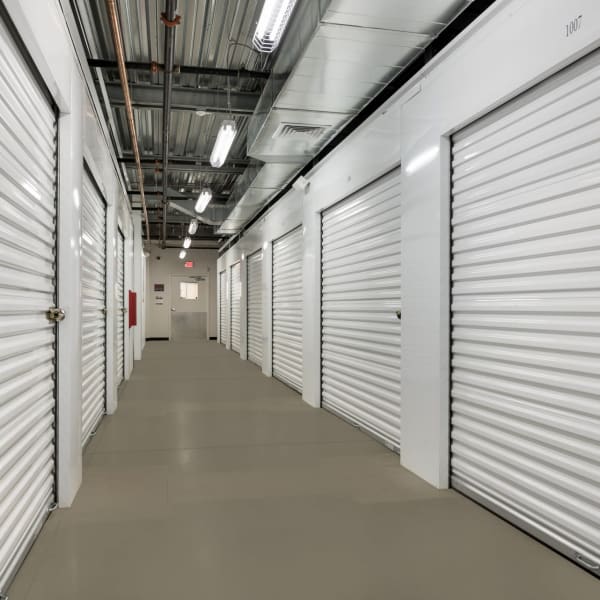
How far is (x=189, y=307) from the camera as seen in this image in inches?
859

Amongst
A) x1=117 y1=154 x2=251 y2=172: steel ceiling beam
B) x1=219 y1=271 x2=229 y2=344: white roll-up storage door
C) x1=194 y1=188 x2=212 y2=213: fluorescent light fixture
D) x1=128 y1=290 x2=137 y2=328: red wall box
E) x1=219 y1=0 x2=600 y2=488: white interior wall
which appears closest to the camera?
x1=219 y1=0 x2=600 y2=488: white interior wall

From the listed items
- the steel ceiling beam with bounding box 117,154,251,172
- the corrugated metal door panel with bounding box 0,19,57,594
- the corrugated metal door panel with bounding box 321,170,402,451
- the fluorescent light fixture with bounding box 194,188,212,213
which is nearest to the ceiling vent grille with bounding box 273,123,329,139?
the corrugated metal door panel with bounding box 321,170,402,451

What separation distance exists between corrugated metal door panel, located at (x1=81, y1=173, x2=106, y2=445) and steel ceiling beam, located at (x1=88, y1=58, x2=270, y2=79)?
1302mm

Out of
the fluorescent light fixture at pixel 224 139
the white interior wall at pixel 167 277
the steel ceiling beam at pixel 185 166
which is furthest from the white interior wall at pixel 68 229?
the white interior wall at pixel 167 277

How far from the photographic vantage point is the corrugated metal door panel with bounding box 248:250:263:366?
1177 cm

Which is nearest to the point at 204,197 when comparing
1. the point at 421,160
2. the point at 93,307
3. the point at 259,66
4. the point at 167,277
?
the point at 259,66

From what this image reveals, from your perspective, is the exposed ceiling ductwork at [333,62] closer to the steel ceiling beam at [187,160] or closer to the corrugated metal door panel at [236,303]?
the steel ceiling beam at [187,160]

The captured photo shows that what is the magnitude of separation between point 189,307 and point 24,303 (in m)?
19.4

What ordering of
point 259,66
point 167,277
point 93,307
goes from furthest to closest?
point 167,277
point 259,66
point 93,307

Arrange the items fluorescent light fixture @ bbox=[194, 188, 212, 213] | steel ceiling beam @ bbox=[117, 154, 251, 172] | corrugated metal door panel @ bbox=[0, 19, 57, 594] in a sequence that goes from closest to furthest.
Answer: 1. corrugated metal door panel @ bbox=[0, 19, 57, 594]
2. fluorescent light fixture @ bbox=[194, 188, 212, 213]
3. steel ceiling beam @ bbox=[117, 154, 251, 172]

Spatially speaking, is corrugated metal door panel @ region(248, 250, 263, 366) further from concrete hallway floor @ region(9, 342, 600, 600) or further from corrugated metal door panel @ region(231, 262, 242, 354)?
concrete hallway floor @ region(9, 342, 600, 600)

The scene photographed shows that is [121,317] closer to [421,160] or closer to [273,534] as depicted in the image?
[421,160]

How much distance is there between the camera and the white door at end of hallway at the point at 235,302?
47.6 ft

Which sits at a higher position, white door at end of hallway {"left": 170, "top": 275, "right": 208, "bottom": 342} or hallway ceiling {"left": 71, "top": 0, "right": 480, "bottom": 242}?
hallway ceiling {"left": 71, "top": 0, "right": 480, "bottom": 242}
